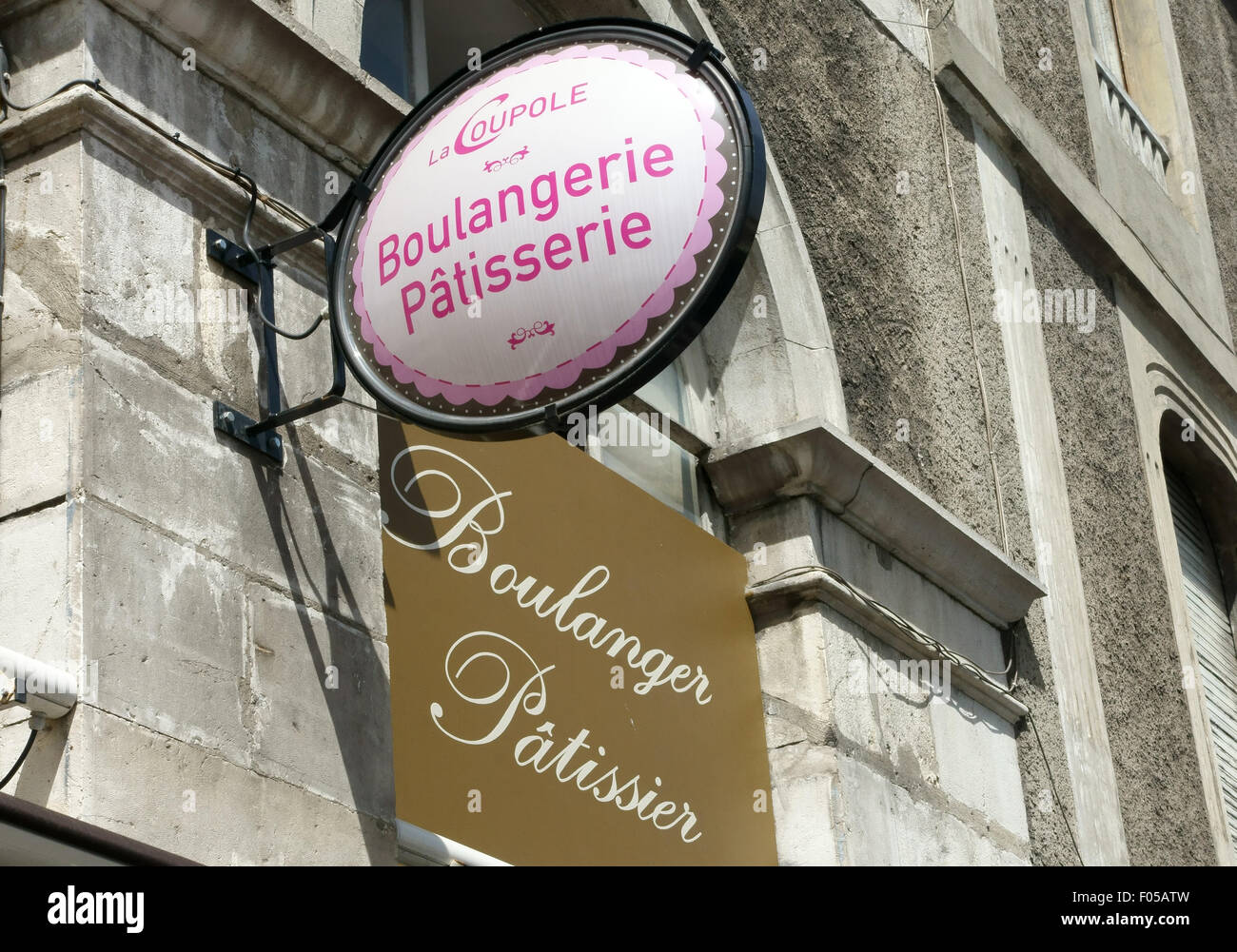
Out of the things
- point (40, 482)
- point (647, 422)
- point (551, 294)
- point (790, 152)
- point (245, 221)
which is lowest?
point (40, 482)

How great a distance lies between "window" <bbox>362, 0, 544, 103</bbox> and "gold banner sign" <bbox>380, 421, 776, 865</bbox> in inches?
54.2

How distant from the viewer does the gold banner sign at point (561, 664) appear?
465cm

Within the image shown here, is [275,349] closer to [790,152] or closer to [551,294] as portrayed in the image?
[551,294]

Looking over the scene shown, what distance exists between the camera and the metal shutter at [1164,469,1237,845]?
30.2 ft

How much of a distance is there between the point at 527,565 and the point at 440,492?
397mm

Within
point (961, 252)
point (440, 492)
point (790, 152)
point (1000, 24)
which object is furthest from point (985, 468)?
point (440, 492)

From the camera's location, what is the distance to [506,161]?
3.85 metres

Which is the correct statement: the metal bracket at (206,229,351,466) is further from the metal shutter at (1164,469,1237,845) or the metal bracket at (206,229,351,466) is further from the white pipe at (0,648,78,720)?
the metal shutter at (1164,469,1237,845)

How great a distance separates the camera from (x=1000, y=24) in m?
9.23

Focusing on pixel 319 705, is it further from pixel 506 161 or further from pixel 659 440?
pixel 659 440

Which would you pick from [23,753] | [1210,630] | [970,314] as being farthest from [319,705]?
[1210,630]

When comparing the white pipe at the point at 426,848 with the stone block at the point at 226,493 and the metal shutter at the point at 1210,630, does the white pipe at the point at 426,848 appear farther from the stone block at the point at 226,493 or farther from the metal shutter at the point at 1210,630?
the metal shutter at the point at 1210,630

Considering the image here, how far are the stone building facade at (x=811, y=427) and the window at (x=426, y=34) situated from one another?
23 millimetres

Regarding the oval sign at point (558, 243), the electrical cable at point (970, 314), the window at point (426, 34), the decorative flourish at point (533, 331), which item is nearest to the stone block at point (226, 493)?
the oval sign at point (558, 243)
